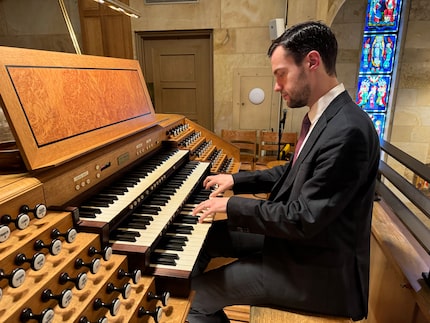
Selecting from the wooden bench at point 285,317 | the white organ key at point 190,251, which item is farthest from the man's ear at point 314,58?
the wooden bench at point 285,317

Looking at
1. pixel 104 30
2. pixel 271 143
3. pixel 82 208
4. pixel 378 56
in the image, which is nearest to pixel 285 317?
pixel 82 208

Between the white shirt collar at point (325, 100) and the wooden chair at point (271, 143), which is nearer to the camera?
the white shirt collar at point (325, 100)

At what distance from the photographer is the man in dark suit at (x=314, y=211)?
1.19 m

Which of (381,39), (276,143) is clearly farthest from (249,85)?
(381,39)

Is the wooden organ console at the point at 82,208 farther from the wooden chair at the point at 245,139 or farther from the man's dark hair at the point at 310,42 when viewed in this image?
the wooden chair at the point at 245,139

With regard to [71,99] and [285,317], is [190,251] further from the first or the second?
[71,99]

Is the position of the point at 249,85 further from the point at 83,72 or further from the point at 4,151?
the point at 4,151

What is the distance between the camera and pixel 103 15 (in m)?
5.02

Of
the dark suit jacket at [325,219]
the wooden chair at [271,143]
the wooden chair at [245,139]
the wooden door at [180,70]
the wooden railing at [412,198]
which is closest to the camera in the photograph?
the dark suit jacket at [325,219]

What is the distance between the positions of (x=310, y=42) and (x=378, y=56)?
16.8 ft

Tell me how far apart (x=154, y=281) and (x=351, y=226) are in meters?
0.87

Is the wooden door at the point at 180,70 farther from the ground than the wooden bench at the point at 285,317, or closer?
farther from the ground

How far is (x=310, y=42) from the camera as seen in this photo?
127 centimetres

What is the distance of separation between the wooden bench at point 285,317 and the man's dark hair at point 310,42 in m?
1.08
